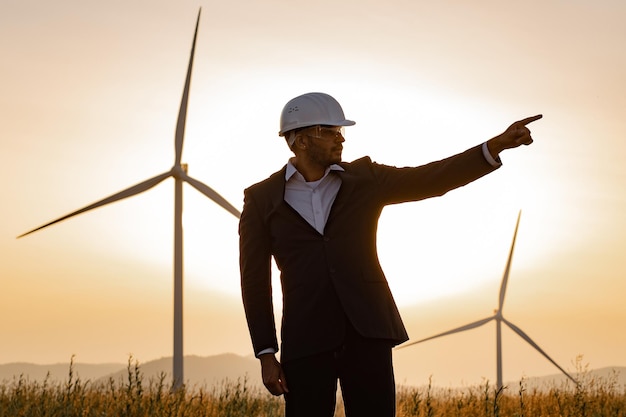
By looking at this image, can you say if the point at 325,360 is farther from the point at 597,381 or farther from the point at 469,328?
the point at 469,328

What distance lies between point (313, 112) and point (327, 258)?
952 millimetres

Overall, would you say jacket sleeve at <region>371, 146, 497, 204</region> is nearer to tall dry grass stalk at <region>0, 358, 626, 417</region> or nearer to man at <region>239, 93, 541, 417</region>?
man at <region>239, 93, 541, 417</region>

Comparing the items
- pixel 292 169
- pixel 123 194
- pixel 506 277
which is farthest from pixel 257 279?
pixel 506 277

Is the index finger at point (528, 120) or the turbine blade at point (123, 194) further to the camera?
the turbine blade at point (123, 194)

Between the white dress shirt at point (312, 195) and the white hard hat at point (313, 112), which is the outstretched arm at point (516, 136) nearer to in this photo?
the white hard hat at point (313, 112)

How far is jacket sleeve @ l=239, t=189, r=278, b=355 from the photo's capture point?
6.28 meters

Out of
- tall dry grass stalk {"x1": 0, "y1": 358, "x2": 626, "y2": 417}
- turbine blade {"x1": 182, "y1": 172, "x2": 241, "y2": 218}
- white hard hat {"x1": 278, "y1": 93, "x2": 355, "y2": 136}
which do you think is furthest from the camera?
turbine blade {"x1": 182, "y1": 172, "x2": 241, "y2": 218}

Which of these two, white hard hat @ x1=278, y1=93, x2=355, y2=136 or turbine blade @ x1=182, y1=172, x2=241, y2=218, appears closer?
white hard hat @ x1=278, y1=93, x2=355, y2=136

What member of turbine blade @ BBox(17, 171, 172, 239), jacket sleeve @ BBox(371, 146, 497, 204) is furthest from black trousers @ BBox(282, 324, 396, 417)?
turbine blade @ BBox(17, 171, 172, 239)

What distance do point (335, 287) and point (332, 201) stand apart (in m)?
0.58

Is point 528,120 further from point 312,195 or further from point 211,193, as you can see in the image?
point 211,193

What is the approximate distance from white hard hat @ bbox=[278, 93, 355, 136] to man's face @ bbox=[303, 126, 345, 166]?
0.05 metres

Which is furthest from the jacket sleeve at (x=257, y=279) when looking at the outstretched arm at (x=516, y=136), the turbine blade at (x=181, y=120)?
the turbine blade at (x=181, y=120)

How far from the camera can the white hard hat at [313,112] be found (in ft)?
19.7
